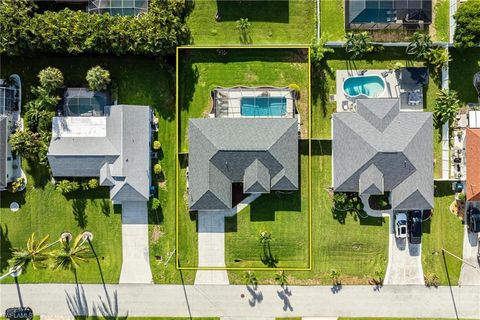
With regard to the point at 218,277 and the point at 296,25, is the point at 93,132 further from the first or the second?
the point at 296,25

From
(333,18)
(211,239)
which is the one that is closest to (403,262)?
(211,239)

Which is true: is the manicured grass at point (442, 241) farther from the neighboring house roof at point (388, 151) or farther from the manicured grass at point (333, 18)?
the manicured grass at point (333, 18)

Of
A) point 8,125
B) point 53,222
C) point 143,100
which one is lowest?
point 53,222

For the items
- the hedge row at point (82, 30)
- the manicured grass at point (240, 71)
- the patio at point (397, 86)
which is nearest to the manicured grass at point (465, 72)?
the patio at point (397, 86)

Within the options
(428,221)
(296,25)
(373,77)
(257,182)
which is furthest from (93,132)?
(428,221)

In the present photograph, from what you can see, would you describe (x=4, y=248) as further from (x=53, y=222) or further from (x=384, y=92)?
(x=384, y=92)
